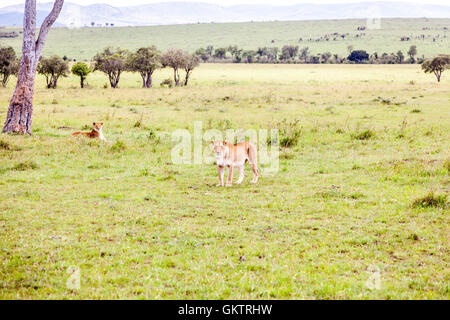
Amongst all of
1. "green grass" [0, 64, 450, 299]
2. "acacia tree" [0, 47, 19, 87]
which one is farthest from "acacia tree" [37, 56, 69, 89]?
"green grass" [0, 64, 450, 299]

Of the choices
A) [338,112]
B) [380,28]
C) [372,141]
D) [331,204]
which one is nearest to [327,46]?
[380,28]

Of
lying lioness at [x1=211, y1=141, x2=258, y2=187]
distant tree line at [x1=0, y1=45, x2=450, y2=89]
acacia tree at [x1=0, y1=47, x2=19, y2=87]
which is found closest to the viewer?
lying lioness at [x1=211, y1=141, x2=258, y2=187]

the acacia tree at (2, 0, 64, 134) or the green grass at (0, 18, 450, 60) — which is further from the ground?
the green grass at (0, 18, 450, 60)

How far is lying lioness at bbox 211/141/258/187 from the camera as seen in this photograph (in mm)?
10739

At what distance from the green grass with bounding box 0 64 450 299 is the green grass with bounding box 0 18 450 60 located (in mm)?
102598

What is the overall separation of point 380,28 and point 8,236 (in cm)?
17856

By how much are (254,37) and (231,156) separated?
156 metres

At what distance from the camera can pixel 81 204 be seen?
9688 mm

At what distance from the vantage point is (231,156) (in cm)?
1110

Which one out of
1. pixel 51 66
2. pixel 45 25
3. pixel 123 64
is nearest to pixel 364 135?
pixel 45 25

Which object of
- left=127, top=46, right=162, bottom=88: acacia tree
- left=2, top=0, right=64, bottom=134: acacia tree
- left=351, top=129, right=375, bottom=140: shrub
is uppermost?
left=127, top=46, right=162, bottom=88: acacia tree

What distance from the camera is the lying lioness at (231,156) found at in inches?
423

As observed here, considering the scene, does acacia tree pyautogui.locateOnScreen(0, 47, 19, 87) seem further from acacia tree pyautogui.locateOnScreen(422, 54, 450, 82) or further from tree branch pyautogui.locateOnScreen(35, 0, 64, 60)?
acacia tree pyautogui.locateOnScreen(422, 54, 450, 82)
